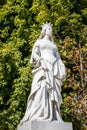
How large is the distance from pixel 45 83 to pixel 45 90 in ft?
0.49

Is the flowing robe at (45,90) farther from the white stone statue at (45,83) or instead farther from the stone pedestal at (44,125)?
the stone pedestal at (44,125)

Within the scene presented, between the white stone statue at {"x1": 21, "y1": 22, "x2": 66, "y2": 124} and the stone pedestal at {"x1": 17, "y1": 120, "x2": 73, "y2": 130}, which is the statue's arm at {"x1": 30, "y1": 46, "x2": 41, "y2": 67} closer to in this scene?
the white stone statue at {"x1": 21, "y1": 22, "x2": 66, "y2": 124}

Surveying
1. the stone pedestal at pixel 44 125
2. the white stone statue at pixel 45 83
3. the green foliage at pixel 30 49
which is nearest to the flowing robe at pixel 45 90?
the white stone statue at pixel 45 83

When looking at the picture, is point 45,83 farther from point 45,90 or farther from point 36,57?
point 36,57

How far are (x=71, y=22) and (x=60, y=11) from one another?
23.3 inches

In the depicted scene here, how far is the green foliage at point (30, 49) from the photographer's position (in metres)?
14.2

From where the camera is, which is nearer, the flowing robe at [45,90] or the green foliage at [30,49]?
the flowing robe at [45,90]

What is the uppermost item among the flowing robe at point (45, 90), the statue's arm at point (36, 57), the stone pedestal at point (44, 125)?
the statue's arm at point (36, 57)

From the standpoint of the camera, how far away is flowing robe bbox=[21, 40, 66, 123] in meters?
8.43

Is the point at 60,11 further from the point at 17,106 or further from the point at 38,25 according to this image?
the point at 17,106

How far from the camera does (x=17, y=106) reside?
14.2 metres

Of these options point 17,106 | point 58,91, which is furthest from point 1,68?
point 58,91

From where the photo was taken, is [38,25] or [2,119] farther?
[38,25]

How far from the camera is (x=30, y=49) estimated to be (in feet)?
50.5
